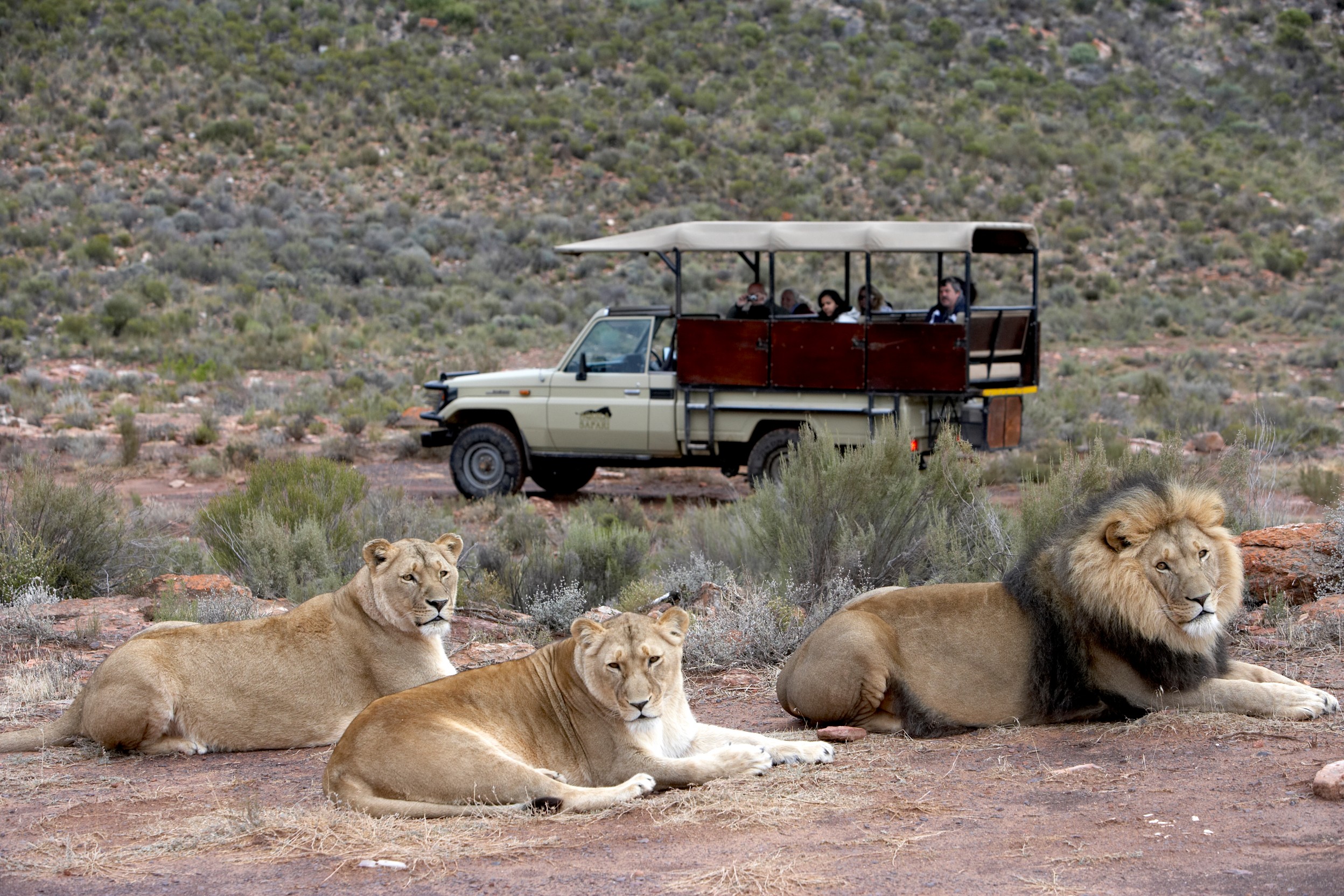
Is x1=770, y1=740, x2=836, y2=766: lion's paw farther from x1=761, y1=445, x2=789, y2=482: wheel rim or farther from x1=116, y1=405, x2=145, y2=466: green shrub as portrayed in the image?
x1=116, y1=405, x2=145, y2=466: green shrub

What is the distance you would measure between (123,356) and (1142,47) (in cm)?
4399

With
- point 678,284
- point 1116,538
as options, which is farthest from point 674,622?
point 678,284

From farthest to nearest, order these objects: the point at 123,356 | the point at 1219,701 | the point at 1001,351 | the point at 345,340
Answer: the point at 345,340, the point at 123,356, the point at 1001,351, the point at 1219,701

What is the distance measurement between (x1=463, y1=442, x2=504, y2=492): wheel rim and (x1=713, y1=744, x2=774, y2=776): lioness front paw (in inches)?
447

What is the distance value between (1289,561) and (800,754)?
14.2 feet

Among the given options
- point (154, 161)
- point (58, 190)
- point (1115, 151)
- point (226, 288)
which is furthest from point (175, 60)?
point (1115, 151)

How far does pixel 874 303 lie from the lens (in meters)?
15.7

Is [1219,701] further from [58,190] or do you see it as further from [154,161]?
[154,161]

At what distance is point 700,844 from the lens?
4625 millimetres

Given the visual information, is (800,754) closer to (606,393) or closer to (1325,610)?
(1325,610)

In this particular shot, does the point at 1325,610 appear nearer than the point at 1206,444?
Yes

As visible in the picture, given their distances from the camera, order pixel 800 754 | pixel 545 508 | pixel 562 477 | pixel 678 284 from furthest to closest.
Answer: pixel 562 477 → pixel 545 508 → pixel 678 284 → pixel 800 754

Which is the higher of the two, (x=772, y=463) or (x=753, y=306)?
(x=753, y=306)

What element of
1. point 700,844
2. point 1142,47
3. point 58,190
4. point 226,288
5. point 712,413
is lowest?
point 700,844
